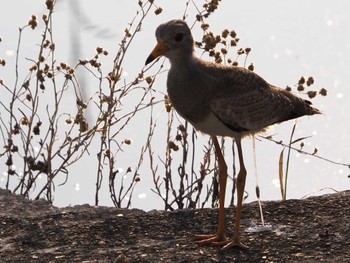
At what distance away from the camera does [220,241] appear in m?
7.49

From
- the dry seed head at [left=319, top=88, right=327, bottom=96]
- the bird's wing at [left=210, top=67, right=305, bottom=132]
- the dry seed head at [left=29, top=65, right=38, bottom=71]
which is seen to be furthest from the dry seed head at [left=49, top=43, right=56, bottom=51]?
the dry seed head at [left=319, top=88, right=327, bottom=96]

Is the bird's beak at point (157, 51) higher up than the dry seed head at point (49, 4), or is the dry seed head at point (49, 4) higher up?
the dry seed head at point (49, 4)

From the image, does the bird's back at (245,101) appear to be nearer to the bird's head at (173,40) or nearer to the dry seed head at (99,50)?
the bird's head at (173,40)

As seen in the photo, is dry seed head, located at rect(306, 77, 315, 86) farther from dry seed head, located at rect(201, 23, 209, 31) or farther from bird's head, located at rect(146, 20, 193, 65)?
bird's head, located at rect(146, 20, 193, 65)

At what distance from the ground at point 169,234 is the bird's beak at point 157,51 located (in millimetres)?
1292

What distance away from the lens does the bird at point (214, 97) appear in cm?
724

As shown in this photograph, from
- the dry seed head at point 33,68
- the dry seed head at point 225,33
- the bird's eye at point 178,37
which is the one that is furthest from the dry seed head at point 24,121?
the bird's eye at point 178,37

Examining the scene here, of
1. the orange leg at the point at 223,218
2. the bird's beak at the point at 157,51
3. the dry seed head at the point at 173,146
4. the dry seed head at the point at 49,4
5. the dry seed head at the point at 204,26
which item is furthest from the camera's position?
the dry seed head at the point at 173,146

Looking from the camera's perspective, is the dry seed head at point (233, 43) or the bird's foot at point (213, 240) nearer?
the bird's foot at point (213, 240)

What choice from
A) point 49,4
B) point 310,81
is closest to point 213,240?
point 310,81

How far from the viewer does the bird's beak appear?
7172 millimetres

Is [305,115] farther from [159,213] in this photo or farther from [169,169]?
[169,169]

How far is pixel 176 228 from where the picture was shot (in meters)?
7.84

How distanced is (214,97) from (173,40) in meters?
0.47
